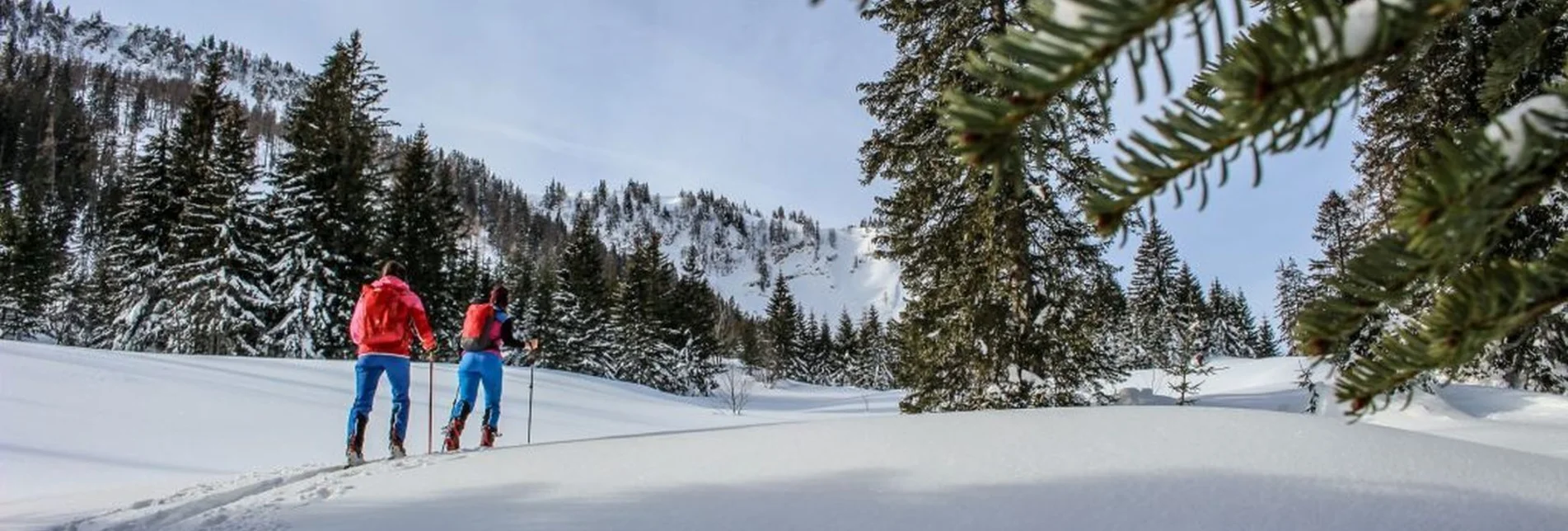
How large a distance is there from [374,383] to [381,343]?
33cm

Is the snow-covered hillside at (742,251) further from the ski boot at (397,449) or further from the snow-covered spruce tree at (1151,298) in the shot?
the ski boot at (397,449)

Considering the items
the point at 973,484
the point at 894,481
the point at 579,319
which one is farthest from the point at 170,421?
the point at 579,319

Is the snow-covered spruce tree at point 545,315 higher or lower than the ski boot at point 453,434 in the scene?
higher

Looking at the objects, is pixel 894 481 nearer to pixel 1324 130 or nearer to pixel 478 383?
pixel 1324 130

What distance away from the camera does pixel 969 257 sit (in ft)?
34.3

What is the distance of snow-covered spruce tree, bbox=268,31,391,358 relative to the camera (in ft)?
74.2

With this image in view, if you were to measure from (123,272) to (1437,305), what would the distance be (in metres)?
40.6

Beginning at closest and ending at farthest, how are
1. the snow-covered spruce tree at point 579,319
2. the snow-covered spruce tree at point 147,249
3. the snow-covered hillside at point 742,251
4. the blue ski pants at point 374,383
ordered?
the blue ski pants at point 374,383 < the snow-covered spruce tree at point 147,249 < the snow-covered spruce tree at point 579,319 < the snow-covered hillside at point 742,251

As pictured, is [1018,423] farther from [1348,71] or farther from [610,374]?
[610,374]

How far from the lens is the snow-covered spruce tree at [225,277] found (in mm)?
22766

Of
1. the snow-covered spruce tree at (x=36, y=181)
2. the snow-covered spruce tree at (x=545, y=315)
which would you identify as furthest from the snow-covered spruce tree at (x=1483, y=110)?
the snow-covered spruce tree at (x=36, y=181)

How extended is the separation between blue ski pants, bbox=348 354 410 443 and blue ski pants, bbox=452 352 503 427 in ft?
2.18

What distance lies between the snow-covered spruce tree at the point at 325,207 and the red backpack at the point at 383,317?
18849mm

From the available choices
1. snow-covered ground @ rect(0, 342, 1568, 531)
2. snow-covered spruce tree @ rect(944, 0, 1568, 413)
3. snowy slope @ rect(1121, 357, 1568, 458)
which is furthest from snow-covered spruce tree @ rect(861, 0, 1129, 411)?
snow-covered spruce tree @ rect(944, 0, 1568, 413)
